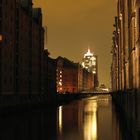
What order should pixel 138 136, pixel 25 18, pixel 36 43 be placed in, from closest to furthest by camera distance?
1. pixel 138 136
2. pixel 25 18
3. pixel 36 43

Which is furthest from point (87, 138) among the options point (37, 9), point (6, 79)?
point (37, 9)

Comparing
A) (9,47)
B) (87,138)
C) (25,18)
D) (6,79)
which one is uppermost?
(25,18)

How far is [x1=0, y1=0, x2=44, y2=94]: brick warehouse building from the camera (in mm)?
93938

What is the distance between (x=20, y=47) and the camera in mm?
110375

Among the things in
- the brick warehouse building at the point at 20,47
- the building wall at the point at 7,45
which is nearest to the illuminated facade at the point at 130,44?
the building wall at the point at 7,45

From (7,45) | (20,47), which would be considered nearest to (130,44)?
(7,45)

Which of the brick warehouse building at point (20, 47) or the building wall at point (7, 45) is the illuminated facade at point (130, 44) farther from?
the brick warehouse building at point (20, 47)

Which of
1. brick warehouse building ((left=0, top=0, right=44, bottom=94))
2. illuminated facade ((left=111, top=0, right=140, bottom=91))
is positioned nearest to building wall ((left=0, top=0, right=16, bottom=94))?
brick warehouse building ((left=0, top=0, right=44, bottom=94))

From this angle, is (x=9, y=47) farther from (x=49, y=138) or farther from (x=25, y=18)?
(x=49, y=138)

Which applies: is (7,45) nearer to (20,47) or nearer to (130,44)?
(20,47)

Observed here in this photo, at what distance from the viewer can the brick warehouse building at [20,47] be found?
9394 centimetres

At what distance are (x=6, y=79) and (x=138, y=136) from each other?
223 ft

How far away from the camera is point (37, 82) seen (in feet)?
447

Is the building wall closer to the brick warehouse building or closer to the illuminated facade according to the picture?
the brick warehouse building
